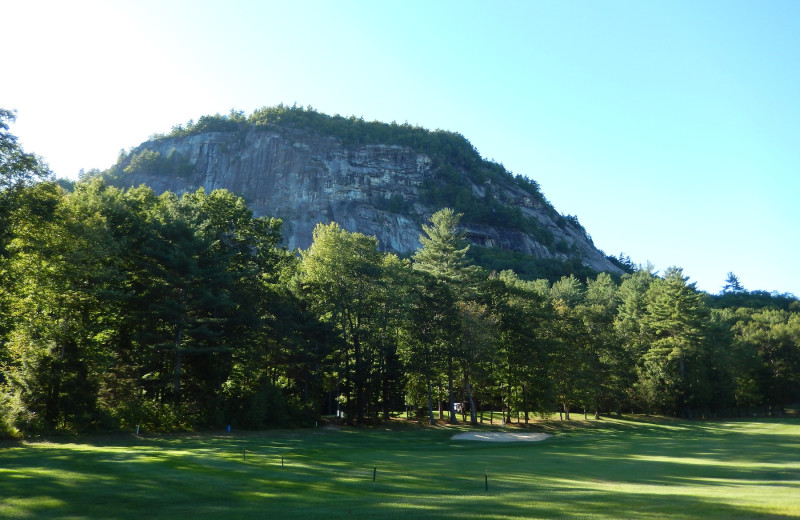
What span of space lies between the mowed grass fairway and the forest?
466 centimetres

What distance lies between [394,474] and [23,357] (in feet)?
70.7

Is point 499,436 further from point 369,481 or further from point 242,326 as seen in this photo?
point 369,481

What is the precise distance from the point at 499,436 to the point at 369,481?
2556 centimetres

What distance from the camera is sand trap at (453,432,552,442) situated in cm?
3838

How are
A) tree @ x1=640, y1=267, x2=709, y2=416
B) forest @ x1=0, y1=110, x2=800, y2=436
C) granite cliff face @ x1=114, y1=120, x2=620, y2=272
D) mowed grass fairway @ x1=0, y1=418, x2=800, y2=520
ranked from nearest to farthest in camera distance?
1. mowed grass fairway @ x1=0, y1=418, x2=800, y2=520
2. forest @ x1=0, y1=110, x2=800, y2=436
3. tree @ x1=640, y1=267, x2=709, y2=416
4. granite cliff face @ x1=114, y1=120, x2=620, y2=272

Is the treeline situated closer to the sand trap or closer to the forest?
the forest

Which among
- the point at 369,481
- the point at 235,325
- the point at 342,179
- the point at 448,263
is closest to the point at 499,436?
the point at 448,263

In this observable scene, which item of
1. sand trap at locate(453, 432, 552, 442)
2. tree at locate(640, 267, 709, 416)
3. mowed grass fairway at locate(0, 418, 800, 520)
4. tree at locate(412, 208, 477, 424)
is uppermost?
tree at locate(412, 208, 477, 424)

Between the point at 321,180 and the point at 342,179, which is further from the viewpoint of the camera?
the point at 342,179

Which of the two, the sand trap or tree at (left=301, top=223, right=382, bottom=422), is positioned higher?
tree at (left=301, top=223, right=382, bottom=422)

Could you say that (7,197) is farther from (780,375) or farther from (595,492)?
(780,375)

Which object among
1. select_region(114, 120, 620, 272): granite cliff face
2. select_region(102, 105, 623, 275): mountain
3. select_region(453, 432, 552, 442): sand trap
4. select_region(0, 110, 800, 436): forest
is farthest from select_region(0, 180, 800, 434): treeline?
select_region(114, 120, 620, 272): granite cliff face

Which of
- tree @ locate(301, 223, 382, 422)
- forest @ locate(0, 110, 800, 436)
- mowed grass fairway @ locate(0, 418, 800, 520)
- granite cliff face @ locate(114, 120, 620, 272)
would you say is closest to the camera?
mowed grass fairway @ locate(0, 418, 800, 520)

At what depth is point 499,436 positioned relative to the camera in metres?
39.9
